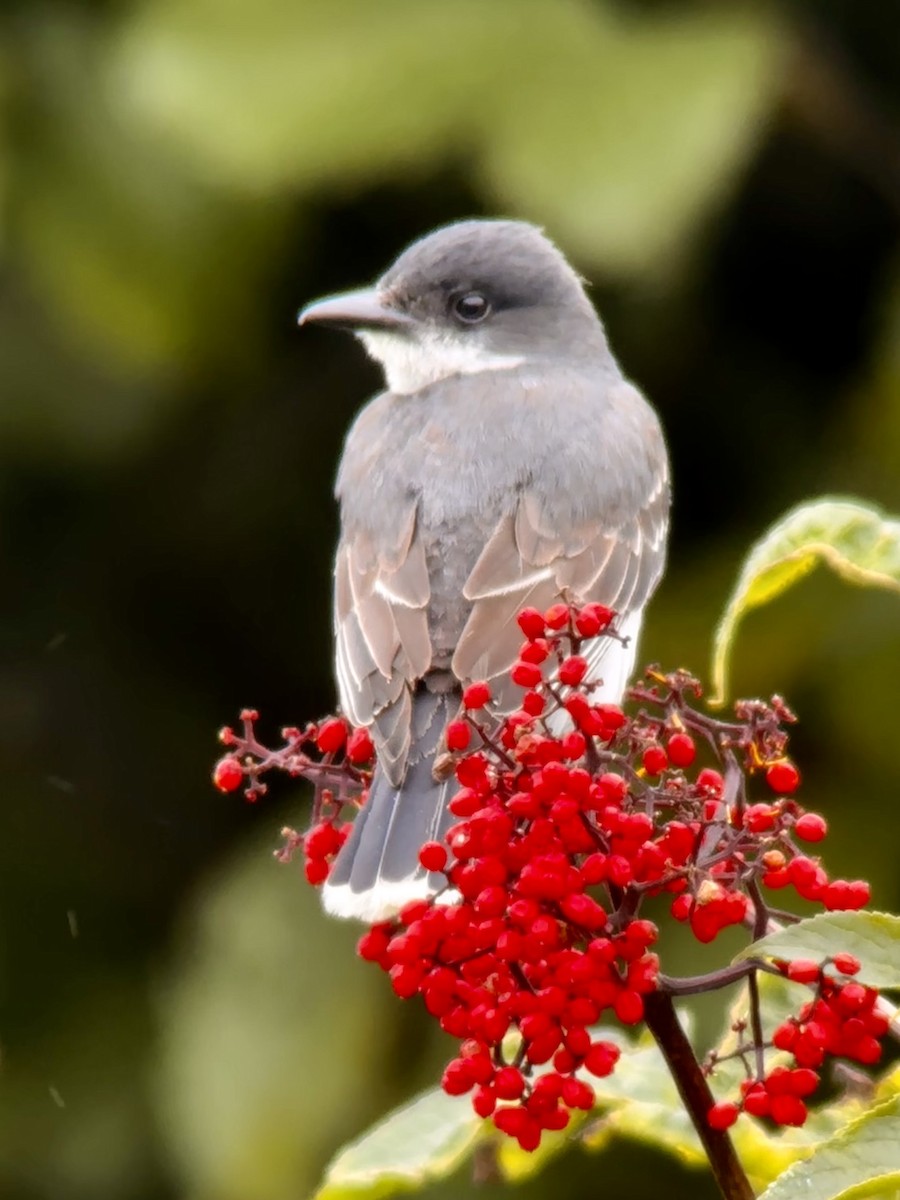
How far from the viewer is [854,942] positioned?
208 cm

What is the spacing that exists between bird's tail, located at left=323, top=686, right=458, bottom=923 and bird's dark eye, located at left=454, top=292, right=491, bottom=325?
5.24ft

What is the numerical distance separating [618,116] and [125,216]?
140 cm

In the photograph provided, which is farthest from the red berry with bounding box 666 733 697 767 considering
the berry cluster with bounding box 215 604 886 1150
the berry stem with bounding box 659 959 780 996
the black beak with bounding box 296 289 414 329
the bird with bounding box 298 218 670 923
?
the black beak with bounding box 296 289 414 329

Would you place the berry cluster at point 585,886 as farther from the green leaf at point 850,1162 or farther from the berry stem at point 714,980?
the green leaf at point 850,1162

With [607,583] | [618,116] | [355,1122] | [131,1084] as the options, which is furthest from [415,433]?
[131,1084]

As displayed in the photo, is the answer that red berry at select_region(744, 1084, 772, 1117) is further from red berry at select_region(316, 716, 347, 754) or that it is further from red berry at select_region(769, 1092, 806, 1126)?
red berry at select_region(316, 716, 347, 754)

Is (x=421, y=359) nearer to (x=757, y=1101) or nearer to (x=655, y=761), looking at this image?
(x=655, y=761)

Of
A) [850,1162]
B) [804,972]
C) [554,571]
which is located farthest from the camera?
[554,571]

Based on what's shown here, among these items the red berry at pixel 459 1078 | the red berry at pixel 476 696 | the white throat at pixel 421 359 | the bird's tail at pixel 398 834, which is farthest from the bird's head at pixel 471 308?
the red berry at pixel 459 1078

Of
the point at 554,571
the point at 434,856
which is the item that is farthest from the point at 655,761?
the point at 554,571

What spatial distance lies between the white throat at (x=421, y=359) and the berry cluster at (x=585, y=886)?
241 centimetres

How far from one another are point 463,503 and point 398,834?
3.64 ft

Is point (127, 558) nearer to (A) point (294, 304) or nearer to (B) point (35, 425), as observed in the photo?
(B) point (35, 425)

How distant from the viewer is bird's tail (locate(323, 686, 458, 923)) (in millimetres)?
2893
